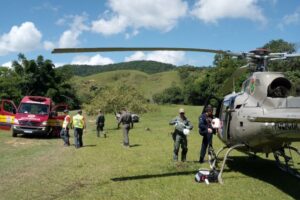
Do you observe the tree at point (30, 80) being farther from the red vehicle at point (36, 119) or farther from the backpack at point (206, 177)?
the backpack at point (206, 177)

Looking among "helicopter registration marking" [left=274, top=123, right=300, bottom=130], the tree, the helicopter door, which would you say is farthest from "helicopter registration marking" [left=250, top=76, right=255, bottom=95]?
the tree

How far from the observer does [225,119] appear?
12953mm

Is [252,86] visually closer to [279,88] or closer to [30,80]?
[279,88]

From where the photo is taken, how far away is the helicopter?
379 inches

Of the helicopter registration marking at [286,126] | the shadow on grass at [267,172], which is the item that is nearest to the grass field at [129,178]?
the shadow on grass at [267,172]

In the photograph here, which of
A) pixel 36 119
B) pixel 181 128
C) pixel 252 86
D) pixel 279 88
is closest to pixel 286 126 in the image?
pixel 279 88

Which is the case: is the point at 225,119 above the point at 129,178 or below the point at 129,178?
above

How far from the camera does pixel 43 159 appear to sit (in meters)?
16.3

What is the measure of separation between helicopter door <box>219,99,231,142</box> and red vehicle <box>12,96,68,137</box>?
14.8 meters

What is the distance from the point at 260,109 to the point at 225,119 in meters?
2.26

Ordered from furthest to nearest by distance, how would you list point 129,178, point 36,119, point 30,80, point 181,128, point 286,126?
1. point 30,80
2. point 36,119
3. point 181,128
4. point 129,178
5. point 286,126

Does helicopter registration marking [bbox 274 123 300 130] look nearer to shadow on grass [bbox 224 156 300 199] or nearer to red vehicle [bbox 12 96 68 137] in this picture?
shadow on grass [bbox 224 156 300 199]

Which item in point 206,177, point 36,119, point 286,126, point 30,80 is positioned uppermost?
point 30,80

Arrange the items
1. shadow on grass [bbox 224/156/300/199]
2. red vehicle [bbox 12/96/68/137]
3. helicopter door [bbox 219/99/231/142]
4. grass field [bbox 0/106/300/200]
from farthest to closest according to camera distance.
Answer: red vehicle [bbox 12/96/68/137]
helicopter door [bbox 219/99/231/142]
shadow on grass [bbox 224/156/300/199]
grass field [bbox 0/106/300/200]
